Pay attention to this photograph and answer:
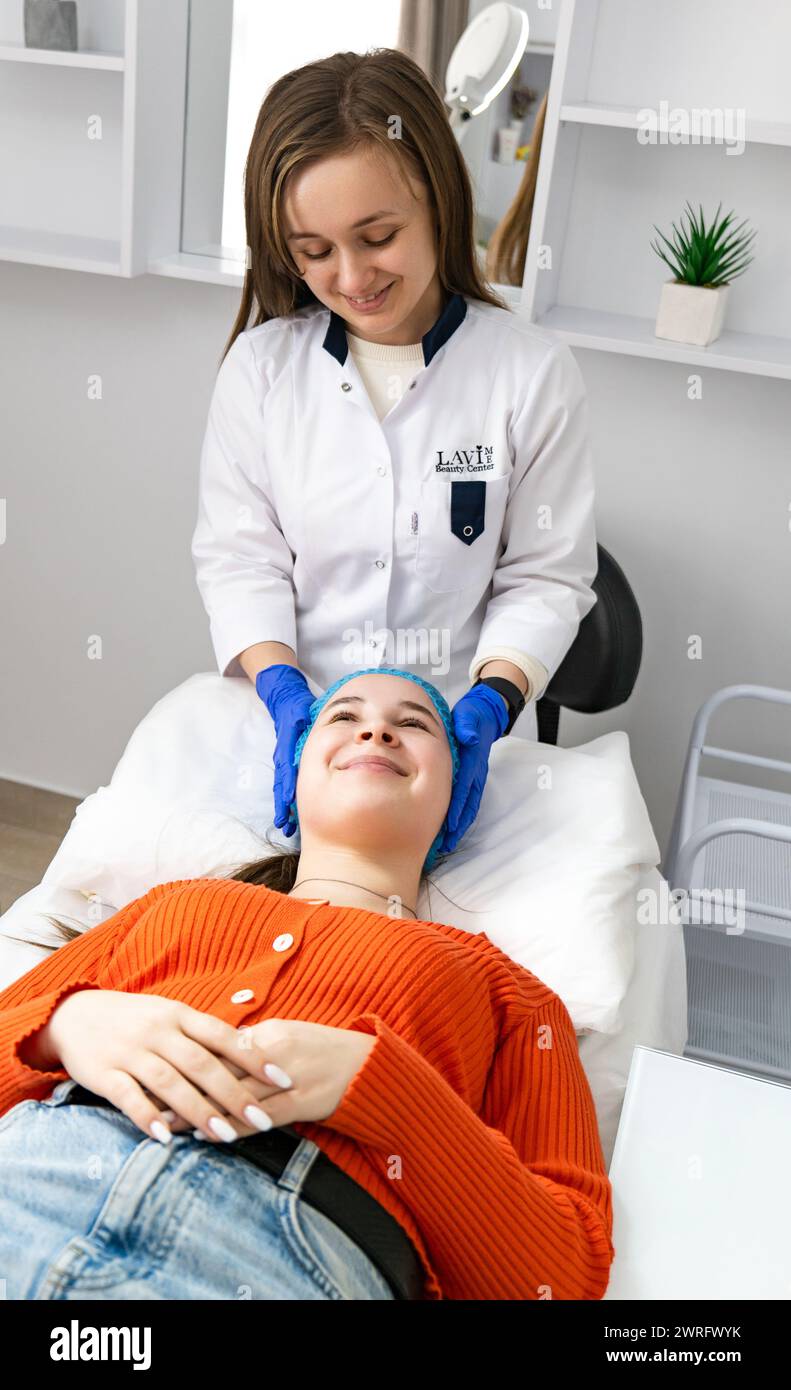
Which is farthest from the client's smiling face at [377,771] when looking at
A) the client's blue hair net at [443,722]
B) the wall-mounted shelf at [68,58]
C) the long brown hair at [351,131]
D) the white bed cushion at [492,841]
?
the wall-mounted shelf at [68,58]

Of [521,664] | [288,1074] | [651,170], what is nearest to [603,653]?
[521,664]

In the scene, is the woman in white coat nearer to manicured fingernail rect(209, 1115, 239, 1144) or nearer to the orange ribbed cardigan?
the orange ribbed cardigan

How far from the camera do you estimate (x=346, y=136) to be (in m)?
1.40

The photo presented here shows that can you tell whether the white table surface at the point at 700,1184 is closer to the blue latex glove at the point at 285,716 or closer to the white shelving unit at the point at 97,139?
the blue latex glove at the point at 285,716

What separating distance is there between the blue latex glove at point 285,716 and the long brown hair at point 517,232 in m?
0.88

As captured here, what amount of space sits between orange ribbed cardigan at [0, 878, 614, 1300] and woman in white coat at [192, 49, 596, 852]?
283 millimetres

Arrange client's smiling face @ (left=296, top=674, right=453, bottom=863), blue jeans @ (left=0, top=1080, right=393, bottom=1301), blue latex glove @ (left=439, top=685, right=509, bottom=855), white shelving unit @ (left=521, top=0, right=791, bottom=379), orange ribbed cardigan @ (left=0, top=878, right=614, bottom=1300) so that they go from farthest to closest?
white shelving unit @ (left=521, top=0, right=791, bottom=379) < blue latex glove @ (left=439, top=685, right=509, bottom=855) < client's smiling face @ (left=296, top=674, right=453, bottom=863) < orange ribbed cardigan @ (left=0, top=878, right=614, bottom=1300) < blue jeans @ (left=0, top=1080, right=393, bottom=1301)

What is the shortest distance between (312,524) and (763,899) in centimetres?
82

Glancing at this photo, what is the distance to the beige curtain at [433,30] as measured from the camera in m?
2.00

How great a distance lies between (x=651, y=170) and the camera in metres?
1.98

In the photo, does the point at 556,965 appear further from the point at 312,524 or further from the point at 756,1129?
the point at 312,524

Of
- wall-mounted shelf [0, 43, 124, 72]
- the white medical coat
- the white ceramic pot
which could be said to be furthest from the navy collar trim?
wall-mounted shelf [0, 43, 124, 72]

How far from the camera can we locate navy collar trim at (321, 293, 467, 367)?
5.36 ft
